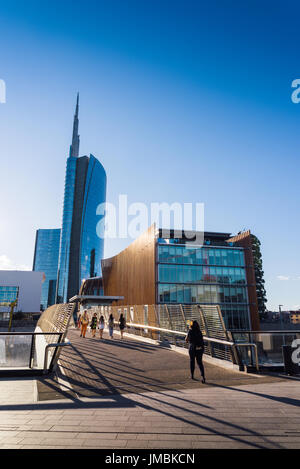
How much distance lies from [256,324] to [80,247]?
10569 cm

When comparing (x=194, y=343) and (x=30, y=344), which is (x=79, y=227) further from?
(x=194, y=343)

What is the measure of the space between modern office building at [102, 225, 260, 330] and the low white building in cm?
5577

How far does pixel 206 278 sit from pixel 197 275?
1370mm

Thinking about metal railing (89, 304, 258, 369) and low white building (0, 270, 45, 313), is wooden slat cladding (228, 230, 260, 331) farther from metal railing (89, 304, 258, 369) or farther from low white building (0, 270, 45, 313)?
low white building (0, 270, 45, 313)

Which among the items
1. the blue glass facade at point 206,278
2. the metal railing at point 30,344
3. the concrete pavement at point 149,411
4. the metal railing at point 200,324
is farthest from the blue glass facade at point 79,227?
the concrete pavement at point 149,411

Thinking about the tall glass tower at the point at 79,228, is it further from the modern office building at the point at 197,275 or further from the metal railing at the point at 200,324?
the metal railing at the point at 200,324

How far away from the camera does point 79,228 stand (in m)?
136

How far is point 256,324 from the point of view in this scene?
3900cm

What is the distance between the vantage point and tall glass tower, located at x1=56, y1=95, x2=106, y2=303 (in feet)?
434

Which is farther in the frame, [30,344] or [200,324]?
[200,324]

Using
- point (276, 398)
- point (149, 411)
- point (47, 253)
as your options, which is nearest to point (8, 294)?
point (149, 411)

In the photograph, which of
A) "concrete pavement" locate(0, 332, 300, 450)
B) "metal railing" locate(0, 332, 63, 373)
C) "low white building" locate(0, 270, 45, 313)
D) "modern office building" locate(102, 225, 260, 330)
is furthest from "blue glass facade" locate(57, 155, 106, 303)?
"concrete pavement" locate(0, 332, 300, 450)

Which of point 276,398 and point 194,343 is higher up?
point 194,343
